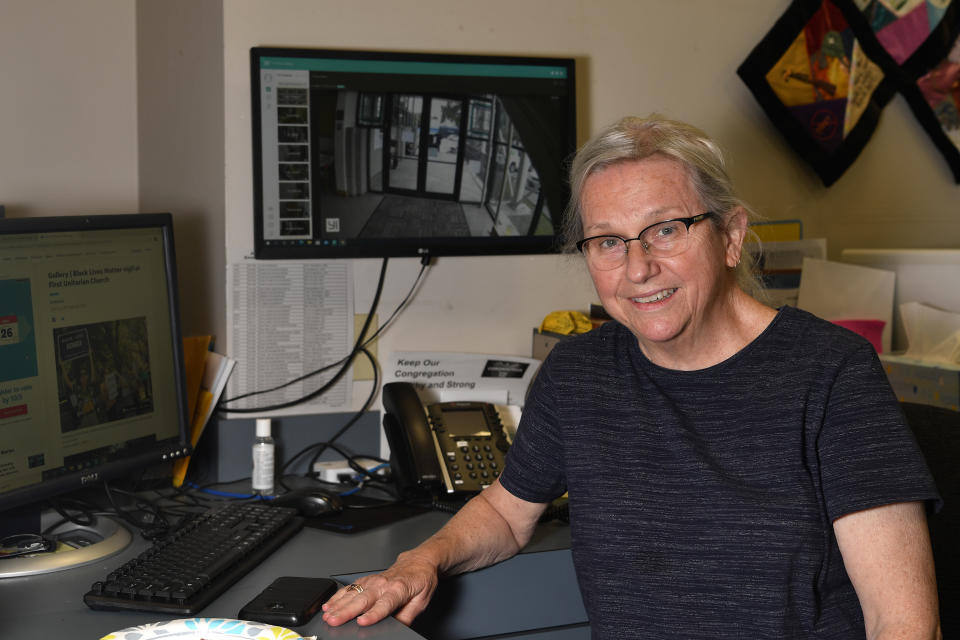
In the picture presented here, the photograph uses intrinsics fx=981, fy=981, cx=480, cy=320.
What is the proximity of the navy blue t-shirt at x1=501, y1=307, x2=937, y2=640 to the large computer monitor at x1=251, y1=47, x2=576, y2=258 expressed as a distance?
2.27 ft

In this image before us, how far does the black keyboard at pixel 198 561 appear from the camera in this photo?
125cm

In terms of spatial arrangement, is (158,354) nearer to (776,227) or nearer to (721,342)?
(721,342)

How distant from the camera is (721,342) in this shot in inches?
54.2

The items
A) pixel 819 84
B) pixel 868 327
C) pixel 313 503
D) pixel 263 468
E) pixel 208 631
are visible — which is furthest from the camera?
pixel 819 84

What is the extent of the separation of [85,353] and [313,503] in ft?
1.48

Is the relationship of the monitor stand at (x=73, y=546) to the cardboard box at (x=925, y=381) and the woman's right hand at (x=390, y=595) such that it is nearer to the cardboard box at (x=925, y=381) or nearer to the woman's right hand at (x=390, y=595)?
the woman's right hand at (x=390, y=595)

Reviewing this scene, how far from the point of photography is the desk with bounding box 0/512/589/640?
1.22 metres

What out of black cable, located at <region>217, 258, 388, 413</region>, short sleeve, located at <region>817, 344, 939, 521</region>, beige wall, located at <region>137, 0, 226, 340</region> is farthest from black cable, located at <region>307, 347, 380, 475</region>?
short sleeve, located at <region>817, 344, 939, 521</region>

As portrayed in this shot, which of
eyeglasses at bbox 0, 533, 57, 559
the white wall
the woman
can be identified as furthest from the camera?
the white wall

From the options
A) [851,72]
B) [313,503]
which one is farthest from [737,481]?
[851,72]

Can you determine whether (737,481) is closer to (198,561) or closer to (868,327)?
(198,561)

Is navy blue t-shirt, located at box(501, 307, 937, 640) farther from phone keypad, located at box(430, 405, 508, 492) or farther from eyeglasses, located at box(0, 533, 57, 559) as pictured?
eyeglasses, located at box(0, 533, 57, 559)

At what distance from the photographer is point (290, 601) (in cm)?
125

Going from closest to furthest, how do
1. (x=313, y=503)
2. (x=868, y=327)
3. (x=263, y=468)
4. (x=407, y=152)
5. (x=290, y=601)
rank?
(x=290, y=601) < (x=313, y=503) < (x=263, y=468) < (x=407, y=152) < (x=868, y=327)
